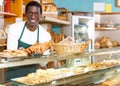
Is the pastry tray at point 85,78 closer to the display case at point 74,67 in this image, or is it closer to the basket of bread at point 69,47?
the display case at point 74,67

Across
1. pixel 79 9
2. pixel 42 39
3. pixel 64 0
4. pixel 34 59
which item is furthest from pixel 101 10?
pixel 34 59

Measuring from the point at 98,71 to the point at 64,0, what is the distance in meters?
3.20

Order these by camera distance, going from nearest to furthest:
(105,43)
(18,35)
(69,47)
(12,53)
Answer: (12,53)
(69,47)
(18,35)
(105,43)

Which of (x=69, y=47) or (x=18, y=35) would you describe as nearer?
(x=69, y=47)

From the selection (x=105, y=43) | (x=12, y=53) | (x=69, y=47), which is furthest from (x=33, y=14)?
(x=105, y=43)

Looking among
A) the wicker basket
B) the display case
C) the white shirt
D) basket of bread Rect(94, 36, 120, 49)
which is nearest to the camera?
the display case

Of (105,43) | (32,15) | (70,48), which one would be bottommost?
(105,43)

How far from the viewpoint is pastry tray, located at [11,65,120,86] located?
58.0 inches

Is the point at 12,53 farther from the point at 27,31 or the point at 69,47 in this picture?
the point at 27,31

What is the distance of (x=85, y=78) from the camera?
1.84m

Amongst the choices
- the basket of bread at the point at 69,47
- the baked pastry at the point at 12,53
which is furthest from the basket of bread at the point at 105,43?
the baked pastry at the point at 12,53

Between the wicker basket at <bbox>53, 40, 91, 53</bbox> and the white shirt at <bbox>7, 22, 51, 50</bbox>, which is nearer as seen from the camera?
the wicker basket at <bbox>53, 40, 91, 53</bbox>

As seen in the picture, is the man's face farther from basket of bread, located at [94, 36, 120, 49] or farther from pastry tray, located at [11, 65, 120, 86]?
basket of bread, located at [94, 36, 120, 49]

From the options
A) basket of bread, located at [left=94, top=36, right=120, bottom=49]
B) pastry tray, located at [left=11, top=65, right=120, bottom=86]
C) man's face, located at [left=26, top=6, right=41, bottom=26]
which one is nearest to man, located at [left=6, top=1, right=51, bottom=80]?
man's face, located at [left=26, top=6, right=41, bottom=26]
